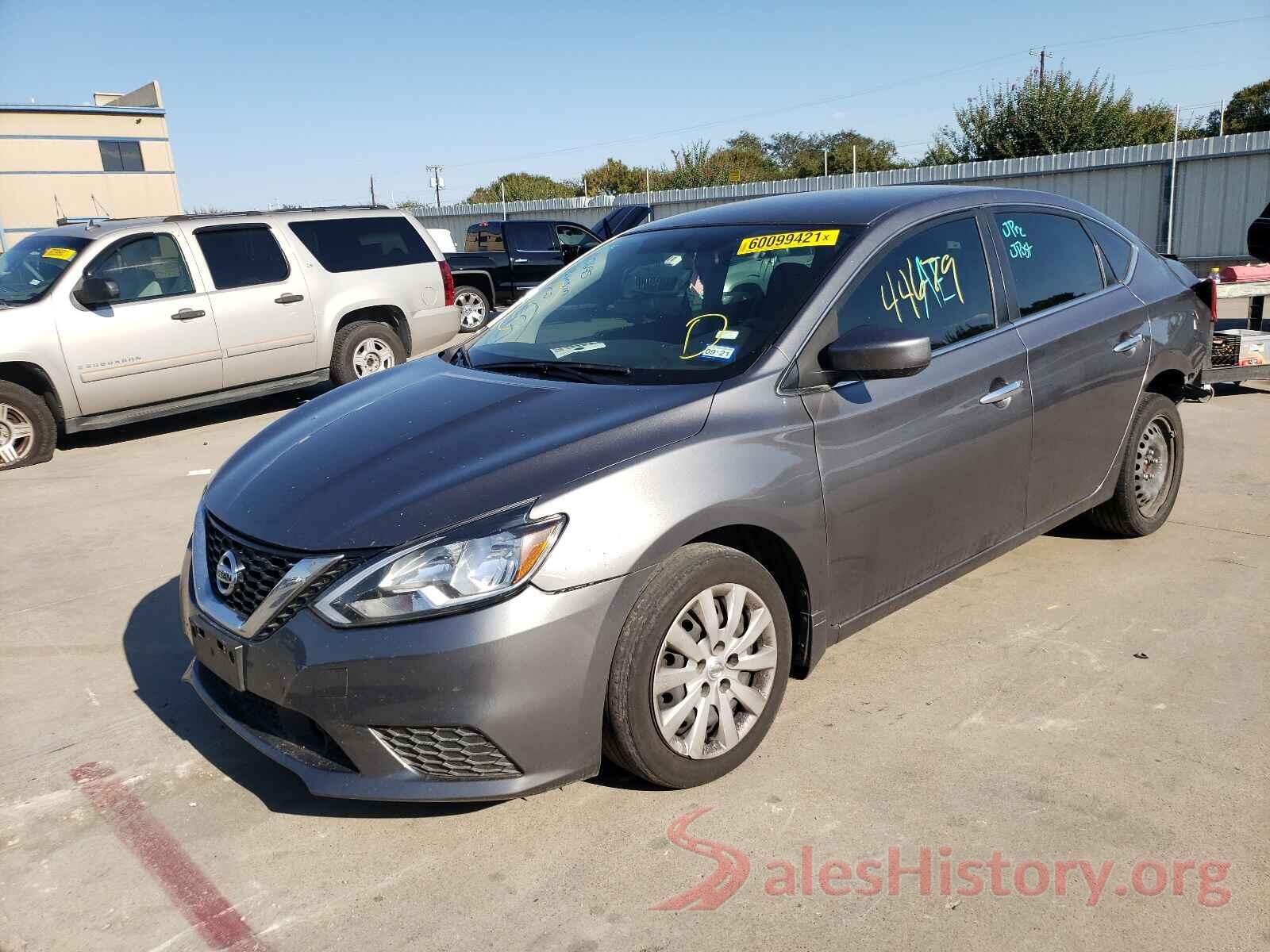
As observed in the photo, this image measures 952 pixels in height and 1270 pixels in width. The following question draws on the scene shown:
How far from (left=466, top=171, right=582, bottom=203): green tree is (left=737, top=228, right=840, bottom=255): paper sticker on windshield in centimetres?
5210

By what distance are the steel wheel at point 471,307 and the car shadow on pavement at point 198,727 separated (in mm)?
10632

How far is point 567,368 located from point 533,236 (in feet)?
48.0

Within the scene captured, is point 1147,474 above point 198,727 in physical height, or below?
above

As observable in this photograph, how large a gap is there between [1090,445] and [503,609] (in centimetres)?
301

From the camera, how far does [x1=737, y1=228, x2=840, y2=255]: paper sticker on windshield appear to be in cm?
375

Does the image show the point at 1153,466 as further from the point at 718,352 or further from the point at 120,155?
the point at 120,155

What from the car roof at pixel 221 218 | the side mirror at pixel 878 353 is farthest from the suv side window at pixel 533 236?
the side mirror at pixel 878 353

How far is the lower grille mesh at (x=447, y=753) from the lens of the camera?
9.05 feet

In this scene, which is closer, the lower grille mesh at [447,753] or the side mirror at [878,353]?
the lower grille mesh at [447,753]

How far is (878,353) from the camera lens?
10.7ft

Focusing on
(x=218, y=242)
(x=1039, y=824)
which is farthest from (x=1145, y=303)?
(x=218, y=242)

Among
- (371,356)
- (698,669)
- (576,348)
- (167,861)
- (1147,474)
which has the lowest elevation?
(167,861)

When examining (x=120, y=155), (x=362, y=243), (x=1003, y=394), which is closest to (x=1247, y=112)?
(x=120, y=155)

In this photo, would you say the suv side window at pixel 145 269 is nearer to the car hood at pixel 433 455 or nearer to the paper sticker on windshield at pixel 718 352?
the car hood at pixel 433 455
